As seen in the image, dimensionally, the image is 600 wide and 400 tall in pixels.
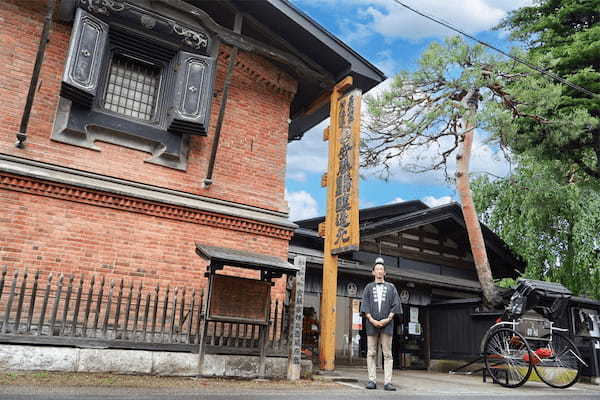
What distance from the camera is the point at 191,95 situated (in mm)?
8930

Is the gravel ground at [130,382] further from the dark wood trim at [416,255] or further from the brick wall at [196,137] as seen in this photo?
the dark wood trim at [416,255]

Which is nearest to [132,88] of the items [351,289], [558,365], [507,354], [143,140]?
[143,140]

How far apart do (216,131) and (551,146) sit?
36.0 feet

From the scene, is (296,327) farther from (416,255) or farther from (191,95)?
(416,255)

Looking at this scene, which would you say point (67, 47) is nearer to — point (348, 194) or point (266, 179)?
point (266, 179)

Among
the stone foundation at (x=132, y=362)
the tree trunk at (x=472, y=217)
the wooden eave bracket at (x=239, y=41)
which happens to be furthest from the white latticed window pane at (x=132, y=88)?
the tree trunk at (x=472, y=217)

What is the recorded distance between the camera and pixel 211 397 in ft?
16.2

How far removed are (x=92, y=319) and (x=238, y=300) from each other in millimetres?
2405

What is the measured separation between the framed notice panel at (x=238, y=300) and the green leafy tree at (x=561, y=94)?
755 centimetres

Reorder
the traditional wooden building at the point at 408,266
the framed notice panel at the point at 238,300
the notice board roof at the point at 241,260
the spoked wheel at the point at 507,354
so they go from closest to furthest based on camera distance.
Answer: the notice board roof at the point at 241,260 < the framed notice panel at the point at 238,300 < the spoked wheel at the point at 507,354 < the traditional wooden building at the point at 408,266

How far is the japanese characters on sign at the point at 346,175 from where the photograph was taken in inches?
351

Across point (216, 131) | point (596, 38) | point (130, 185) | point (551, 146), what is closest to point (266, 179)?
point (216, 131)

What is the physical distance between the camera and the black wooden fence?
648 cm

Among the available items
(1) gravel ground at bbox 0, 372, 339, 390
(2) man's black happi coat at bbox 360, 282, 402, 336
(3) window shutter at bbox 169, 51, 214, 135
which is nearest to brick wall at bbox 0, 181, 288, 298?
(3) window shutter at bbox 169, 51, 214, 135
